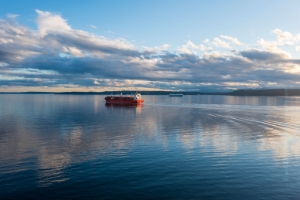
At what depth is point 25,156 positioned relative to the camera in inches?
910

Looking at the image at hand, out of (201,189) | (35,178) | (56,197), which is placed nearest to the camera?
(56,197)

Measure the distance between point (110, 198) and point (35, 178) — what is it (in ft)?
21.2

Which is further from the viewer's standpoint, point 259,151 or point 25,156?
point 259,151

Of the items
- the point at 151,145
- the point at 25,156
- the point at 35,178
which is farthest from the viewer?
the point at 151,145

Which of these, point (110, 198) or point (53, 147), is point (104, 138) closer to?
point (53, 147)

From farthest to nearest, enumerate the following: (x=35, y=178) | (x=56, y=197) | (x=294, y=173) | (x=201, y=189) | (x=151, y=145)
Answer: (x=151, y=145) < (x=294, y=173) < (x=35, y=178) < (x=201, y=189) < (x=56, y=197)

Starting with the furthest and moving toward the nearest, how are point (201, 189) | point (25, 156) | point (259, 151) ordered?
point (259, 151), point (25, 156), point (201, 189)

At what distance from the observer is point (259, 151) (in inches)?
1013

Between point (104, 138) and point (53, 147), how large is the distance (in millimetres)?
7302

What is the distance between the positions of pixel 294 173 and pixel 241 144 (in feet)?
34.5

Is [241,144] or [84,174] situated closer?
[84,174]

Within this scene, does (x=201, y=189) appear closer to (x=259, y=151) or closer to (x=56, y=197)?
(x=56, y=197)

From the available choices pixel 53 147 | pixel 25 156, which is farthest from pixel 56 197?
pixel 53 147

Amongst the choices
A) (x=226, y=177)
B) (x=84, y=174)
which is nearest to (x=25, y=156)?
(x=84, y=174)
